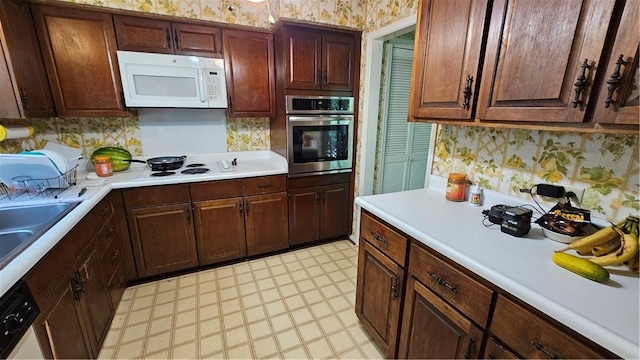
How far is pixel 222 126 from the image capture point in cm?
270

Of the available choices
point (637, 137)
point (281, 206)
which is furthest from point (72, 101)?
point (637, 137)

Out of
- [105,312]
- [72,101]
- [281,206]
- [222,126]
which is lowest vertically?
[105,312]

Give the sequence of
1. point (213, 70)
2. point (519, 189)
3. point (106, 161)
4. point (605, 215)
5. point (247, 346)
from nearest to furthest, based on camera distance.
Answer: point (605, 215) → point (519, 189) → point (247, 346) → point (106, 161) → point (213, 70)

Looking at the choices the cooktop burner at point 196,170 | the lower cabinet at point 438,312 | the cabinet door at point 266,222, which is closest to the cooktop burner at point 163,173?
the cooktop burner at point 196,170

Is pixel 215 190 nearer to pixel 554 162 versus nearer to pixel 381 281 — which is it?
pixel 381 281

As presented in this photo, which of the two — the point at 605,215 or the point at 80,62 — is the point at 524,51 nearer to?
the point at 605,215

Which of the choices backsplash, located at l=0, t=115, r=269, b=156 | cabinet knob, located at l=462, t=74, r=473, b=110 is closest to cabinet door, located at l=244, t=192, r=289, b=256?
backsplash, located at l=0, t=115, r=269, b=156

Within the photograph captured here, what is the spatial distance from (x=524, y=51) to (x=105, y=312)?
8.38ft

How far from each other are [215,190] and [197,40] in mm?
1244

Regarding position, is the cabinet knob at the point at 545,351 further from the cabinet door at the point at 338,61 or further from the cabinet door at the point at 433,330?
the cabinet door at the point at 338,61

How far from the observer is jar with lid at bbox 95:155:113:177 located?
2.07 m

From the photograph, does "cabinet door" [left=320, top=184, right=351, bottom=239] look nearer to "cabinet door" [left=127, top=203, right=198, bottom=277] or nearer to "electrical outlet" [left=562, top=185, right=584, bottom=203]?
"cabinet door" [left=127, top=203, right=198, bottom=277]

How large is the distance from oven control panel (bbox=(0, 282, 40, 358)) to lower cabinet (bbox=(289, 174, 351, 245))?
5.86 ft

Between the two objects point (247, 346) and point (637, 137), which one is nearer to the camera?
point (637, 137)
